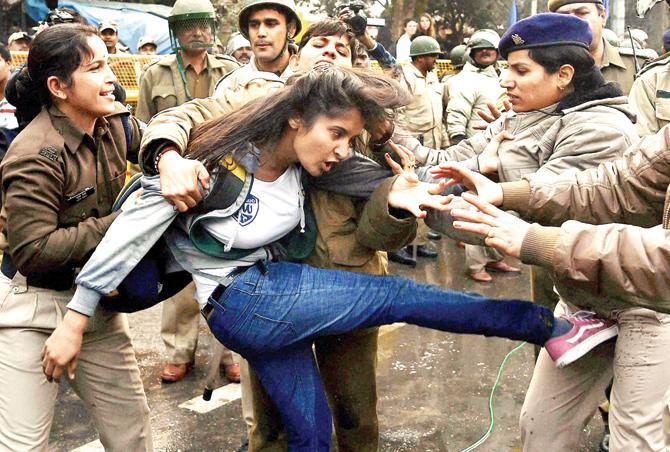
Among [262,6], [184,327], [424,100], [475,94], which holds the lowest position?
[184,327]

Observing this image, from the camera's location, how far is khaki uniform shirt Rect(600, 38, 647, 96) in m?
5.00

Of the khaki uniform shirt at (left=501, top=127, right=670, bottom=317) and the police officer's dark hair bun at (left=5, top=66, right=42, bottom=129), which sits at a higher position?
the police officer's dark hair bun at (left=5, top=66, right=42, bottom=129)

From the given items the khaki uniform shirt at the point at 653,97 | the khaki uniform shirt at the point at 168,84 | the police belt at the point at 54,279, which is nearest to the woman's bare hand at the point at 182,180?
the police belt at the point at 54,279

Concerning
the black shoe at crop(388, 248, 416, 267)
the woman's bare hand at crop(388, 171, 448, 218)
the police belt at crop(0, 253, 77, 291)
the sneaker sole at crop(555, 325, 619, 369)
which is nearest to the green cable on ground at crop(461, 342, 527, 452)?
the sneaker sole at crop(555, 325, 619, 369)

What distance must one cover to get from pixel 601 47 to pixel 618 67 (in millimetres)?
410

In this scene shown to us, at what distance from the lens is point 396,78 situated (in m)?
2.88

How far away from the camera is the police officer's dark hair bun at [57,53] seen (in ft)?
9.23

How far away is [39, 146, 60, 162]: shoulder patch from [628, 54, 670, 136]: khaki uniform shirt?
3.70 m

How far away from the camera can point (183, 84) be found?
4.98m

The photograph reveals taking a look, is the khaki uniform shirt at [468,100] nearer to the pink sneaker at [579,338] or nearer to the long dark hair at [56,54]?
the pink sneaker at [579,338]

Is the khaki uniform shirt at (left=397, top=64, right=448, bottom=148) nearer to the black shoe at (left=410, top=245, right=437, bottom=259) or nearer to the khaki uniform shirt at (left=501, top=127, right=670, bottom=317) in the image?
the black shoe at (left=410, top=245, right=437, bottom=259)

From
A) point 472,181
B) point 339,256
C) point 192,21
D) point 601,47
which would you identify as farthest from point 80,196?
point 601,47

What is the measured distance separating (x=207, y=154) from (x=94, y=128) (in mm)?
728

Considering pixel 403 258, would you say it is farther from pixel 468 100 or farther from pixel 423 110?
pixel 468 100
